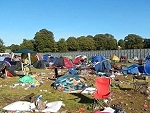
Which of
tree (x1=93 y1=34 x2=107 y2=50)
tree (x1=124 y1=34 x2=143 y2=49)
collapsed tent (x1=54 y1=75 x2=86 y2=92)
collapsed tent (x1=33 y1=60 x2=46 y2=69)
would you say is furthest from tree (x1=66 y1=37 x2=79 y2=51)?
collapsed tent (x1=54 y1=75 x2=86 y2=92)

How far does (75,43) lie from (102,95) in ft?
242

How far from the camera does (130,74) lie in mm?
19984

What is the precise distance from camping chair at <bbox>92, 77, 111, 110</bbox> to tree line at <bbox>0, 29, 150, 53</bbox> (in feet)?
212

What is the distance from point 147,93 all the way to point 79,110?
3829 millimetres

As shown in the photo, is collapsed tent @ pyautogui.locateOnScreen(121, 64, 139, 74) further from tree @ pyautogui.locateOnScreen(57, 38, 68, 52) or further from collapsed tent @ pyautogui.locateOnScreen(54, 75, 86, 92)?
tree @ pyautogui.locateOnScreen(57, 38, 68, 52)

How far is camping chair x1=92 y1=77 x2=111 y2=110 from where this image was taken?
910 cm

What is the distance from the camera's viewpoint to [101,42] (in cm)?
8950

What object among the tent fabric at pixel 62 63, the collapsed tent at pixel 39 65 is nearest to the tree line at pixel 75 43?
the collapsed tent at pixel 39 65

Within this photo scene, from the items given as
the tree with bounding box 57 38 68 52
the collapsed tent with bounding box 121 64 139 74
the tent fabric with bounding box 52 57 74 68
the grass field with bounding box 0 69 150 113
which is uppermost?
the tree with bounding box 57 38 68 52

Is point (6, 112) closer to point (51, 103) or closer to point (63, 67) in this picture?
point (51, 103)

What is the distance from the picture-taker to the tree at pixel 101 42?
291 feet

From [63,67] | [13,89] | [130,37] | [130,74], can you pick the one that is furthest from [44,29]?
[13,89]

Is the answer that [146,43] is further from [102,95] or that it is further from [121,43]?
[102,95]

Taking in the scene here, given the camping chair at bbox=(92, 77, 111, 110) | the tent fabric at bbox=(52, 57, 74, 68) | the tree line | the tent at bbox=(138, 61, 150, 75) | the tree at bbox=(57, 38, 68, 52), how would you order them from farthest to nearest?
1. the tree at bbox=(57, 38, 68, 52)
2. the tree line
3. the tent fabric at bbox=(52, 57, 74, 68)
4. the tent at bbox=(138, 61, 150, 75)
5. the camping chair at bbox=(92, 77, 111, 110)
